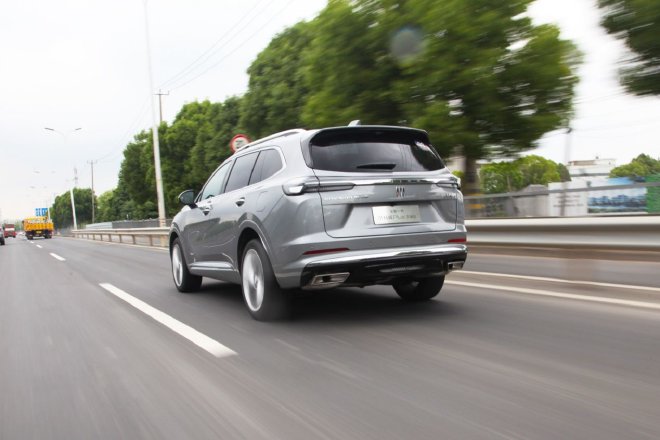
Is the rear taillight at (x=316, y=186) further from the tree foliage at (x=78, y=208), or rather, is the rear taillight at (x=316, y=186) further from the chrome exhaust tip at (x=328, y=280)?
the tree foliage at (x=78, y=208)

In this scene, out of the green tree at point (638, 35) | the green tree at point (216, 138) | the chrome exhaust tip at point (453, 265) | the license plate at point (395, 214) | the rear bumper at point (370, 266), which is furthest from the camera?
the green tree at point (216, 138)

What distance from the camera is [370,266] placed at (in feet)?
16.6

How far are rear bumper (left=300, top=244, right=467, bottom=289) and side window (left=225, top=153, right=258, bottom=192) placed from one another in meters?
1.60

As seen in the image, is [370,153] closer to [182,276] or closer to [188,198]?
[188,198]

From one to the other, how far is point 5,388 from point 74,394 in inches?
23.6

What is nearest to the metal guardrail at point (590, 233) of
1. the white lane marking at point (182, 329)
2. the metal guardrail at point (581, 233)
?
Result: the metal guardrail at point (581, 233)

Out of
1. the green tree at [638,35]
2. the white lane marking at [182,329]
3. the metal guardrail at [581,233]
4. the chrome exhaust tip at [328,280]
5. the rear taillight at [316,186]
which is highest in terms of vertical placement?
the green tree at [638,35]

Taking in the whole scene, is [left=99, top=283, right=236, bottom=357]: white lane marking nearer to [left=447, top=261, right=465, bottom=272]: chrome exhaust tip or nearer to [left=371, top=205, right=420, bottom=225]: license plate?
[left=371, top=205, right=420, bottom=225]: license plate

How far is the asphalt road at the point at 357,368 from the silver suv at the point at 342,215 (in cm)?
46

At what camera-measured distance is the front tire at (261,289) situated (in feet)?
18.0

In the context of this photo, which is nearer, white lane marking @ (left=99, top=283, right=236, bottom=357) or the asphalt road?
the asphalt road

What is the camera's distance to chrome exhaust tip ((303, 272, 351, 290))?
5023 mm

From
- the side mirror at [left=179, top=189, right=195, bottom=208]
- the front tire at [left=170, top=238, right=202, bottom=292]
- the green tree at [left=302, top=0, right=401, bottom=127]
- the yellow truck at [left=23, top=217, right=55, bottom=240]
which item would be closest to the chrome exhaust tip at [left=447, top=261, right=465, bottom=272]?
the side mirror at [left=179, top=189, right=195, bottom=208]

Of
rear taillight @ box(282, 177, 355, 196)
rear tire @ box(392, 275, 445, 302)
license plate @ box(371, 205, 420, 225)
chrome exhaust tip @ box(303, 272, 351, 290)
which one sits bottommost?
rear tire @ box(392, 275, 445, 302)
